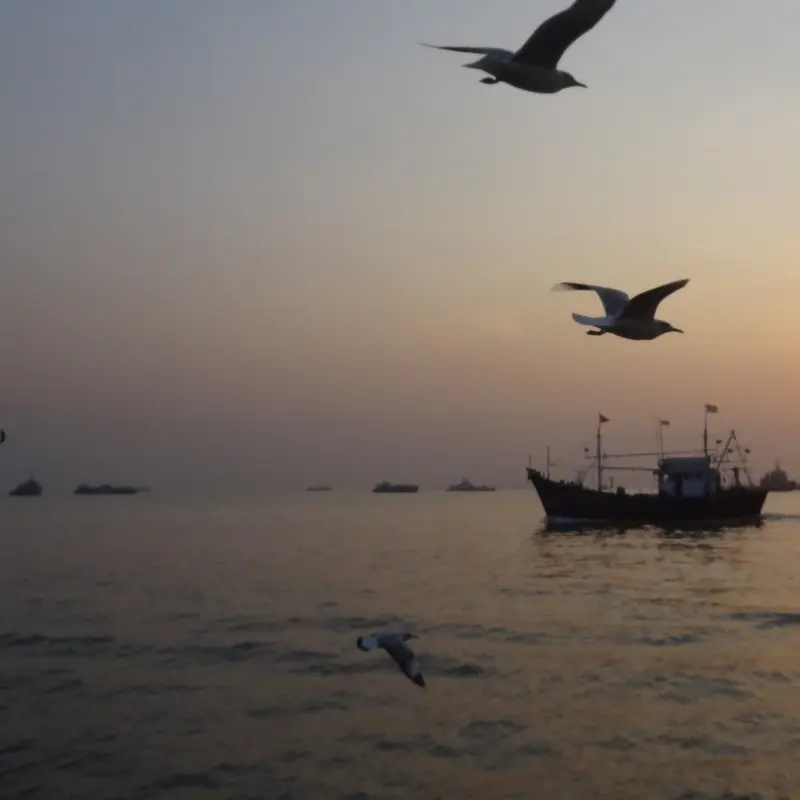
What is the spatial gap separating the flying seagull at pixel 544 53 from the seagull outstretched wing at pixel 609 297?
2.32 meters

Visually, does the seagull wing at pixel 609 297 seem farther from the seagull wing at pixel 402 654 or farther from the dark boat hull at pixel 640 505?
the dark boat hull at pixel 640 505

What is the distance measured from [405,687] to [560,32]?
17793 millimetres

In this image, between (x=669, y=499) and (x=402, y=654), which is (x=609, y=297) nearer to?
(x=402, y=654)

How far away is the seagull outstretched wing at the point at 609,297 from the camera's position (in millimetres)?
12172

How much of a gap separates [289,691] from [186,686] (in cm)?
266

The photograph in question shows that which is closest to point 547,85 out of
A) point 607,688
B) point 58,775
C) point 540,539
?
point 58,775

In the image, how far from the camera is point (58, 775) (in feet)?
60.7

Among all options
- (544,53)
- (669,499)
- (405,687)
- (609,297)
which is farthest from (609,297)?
(669,499)

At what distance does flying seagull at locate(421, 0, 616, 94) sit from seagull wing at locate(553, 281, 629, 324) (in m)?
2.32

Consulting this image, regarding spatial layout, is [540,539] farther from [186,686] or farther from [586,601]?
[186,686]

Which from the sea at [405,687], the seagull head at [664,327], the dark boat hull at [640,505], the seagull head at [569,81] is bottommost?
the sea at [405,687]

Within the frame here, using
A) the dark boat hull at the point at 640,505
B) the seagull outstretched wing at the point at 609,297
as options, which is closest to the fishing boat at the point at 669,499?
the dark boat hull at the point at 640,505

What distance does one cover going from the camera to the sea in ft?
60.1

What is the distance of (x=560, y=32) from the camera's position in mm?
10273
